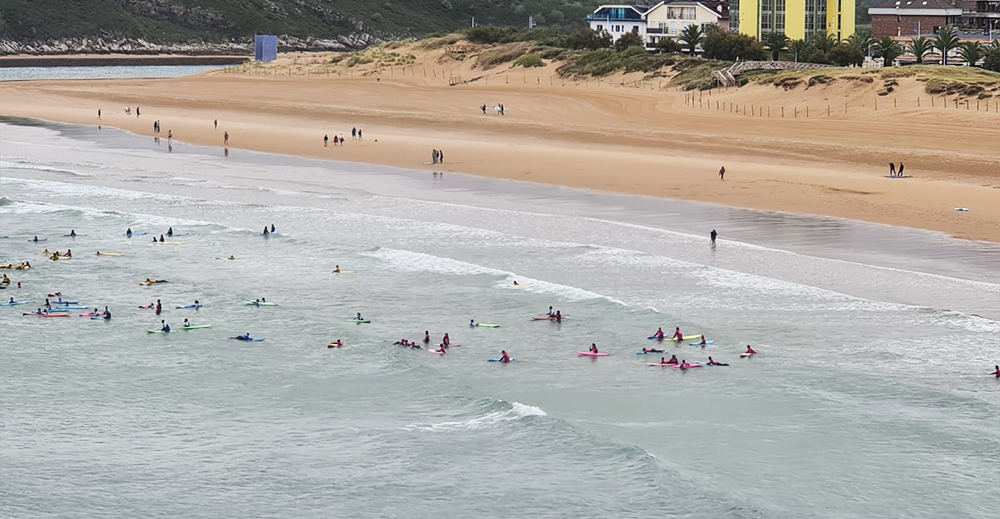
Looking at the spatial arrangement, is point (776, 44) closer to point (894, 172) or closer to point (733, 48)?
point (733, 48)

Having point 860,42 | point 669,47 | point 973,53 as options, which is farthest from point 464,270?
point 669,47

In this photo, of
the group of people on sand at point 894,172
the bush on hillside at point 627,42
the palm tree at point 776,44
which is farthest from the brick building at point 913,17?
the group of people on sand at point 894,172

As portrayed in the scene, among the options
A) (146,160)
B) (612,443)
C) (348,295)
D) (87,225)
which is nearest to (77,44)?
(146,160)

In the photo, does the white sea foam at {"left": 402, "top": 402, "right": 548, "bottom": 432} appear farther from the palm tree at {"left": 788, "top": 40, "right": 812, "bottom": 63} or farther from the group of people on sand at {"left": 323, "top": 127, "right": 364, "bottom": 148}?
the palm tree at {"left": 788, "top": 40, "right": 812, "bottom": 63}

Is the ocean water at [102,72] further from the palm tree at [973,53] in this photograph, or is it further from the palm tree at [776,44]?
the palm tree at [973,53]

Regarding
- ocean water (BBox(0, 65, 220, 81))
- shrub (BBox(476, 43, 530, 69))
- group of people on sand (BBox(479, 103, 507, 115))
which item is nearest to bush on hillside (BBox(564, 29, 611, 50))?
shrub (BBox(476, 43, 530, 69))

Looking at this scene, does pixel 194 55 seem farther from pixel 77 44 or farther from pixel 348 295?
pixel 348 295
